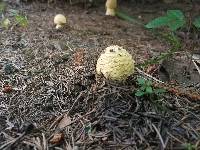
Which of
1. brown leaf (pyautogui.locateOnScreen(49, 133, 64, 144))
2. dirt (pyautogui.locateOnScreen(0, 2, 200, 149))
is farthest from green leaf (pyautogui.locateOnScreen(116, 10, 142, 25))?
brown leaf (pyautogui.locateOnScreen(49, 133, 64, 144))

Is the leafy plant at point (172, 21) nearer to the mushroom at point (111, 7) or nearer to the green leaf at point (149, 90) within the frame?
the green leaf at point (149, 90)


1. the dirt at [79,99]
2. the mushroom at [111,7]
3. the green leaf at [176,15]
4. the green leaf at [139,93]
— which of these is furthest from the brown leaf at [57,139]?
the mushroom at [111,7]

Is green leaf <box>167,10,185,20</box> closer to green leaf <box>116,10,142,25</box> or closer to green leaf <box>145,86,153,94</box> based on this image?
green leaf <box>145,86,153,94</box>

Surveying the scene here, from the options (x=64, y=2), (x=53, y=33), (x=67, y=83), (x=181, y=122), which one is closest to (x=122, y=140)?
(x=181, y=122)

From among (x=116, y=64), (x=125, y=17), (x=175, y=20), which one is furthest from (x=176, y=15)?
(x=125, y=17)

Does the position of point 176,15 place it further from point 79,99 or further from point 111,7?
point 111,7

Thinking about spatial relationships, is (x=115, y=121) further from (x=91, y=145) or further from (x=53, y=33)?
(x=53, y=33)
